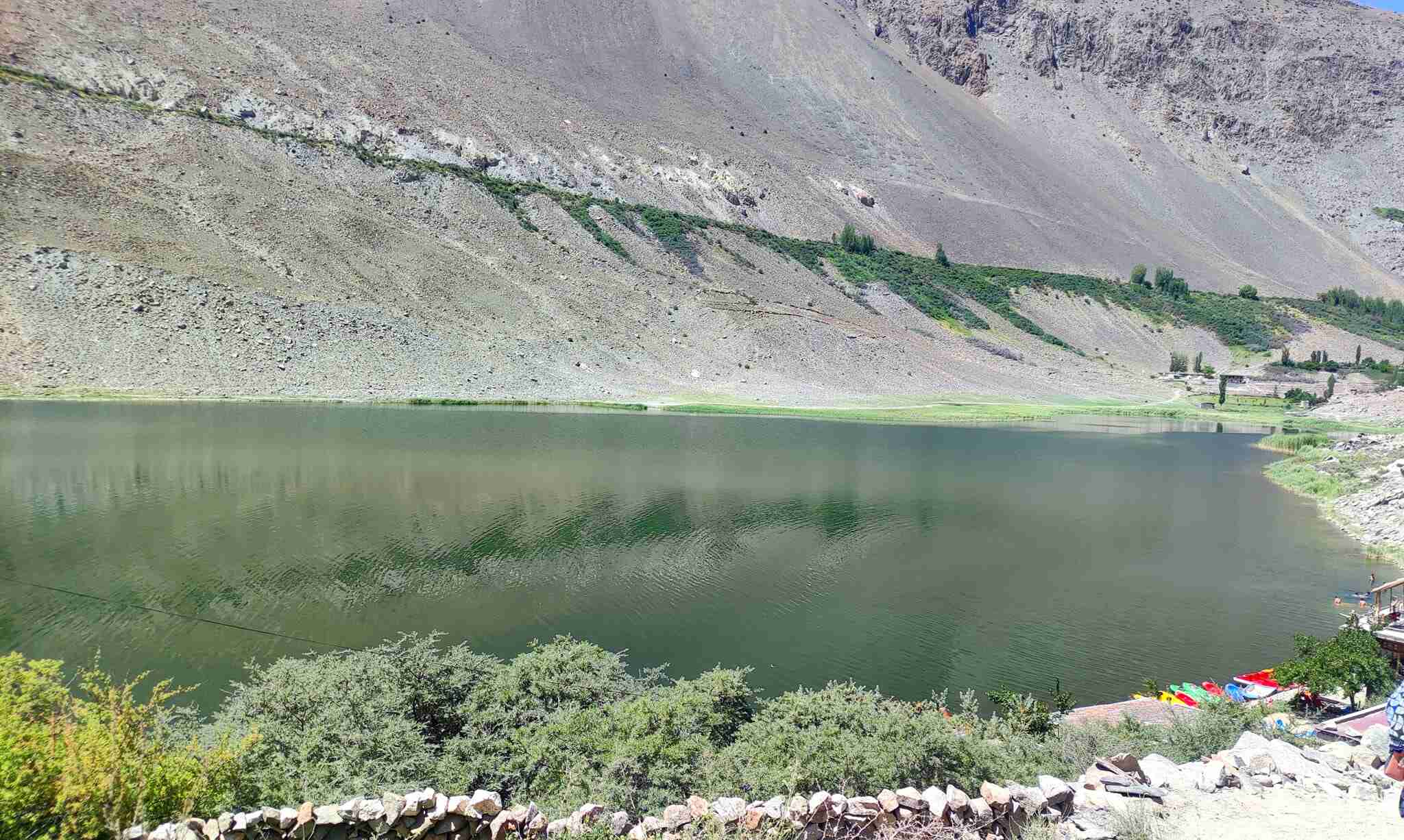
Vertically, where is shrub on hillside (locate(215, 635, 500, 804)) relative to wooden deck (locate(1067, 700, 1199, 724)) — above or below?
above

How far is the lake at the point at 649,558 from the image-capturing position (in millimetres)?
16328

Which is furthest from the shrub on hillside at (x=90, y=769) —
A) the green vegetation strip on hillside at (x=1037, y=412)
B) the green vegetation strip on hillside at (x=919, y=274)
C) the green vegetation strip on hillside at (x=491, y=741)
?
the green vegetation strip on hillside at (x=919, y=274)

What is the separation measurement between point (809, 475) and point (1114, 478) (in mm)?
16099

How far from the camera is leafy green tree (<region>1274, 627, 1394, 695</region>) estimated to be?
13.8 m

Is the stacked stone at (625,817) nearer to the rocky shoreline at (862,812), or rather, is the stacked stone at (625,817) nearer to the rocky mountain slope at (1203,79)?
the rocky shoreline at (862,812)

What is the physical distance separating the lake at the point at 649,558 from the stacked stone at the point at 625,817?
676cm

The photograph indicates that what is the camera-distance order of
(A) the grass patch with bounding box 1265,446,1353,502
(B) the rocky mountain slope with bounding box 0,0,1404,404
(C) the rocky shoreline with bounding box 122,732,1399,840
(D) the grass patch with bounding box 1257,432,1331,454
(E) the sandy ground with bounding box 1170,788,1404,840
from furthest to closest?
(B) the rocky mountain slope with bounding box 0,0,1404,404, (D) the grass patch with bounding box 1257,432,1331,454, (A) the grass patch with bounding box 1265,446,1353,502, (E) the sandy ground with bounding box 1170,788,1404,840, (C) the rocky shoreline with bounding box 122,732,1399,840

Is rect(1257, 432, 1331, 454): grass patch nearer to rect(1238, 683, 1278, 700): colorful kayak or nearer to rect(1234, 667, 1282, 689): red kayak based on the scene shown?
rect(1234, 667, 1282, 689): red kayak

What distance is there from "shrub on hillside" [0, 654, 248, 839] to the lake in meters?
4.85

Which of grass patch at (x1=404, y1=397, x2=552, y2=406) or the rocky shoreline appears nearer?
the rocky shoreline

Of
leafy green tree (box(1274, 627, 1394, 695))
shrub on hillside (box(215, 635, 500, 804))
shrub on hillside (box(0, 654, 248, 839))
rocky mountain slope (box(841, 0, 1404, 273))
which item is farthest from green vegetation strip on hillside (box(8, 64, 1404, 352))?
shrub on hillside (box(0, 654, 248, 839))

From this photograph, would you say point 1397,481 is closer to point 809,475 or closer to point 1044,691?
point 809,475

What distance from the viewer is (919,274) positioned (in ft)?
397

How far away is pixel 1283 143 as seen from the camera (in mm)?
188875
